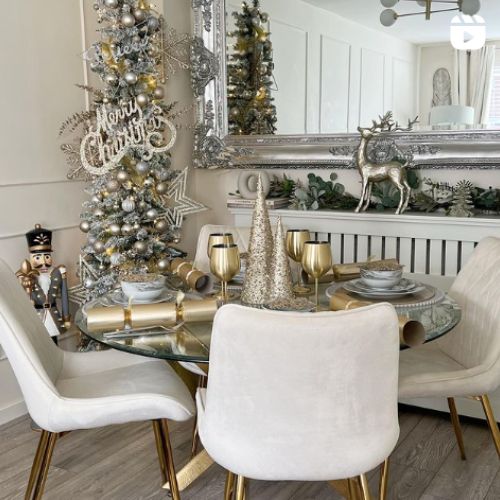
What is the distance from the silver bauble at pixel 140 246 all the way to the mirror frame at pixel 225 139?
2.99ft

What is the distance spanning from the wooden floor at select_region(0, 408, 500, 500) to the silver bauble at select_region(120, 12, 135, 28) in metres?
1.88

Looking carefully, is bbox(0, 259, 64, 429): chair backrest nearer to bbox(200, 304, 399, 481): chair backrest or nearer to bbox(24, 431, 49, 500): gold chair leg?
bbox(24, 431, 49, 500): gold chair leg

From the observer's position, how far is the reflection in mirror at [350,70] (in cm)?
310

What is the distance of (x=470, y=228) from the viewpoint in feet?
9.82

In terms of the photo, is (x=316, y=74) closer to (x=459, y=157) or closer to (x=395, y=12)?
(x=395, y=12)

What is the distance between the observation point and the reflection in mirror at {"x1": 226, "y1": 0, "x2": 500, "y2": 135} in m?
3.10

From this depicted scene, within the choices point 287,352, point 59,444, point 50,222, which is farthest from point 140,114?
point 287,352

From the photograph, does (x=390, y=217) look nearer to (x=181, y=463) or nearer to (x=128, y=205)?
(x=128, y=205)

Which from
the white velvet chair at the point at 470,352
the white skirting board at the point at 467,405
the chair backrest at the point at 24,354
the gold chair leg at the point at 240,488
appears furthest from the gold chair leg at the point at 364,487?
the white skirting board at the point at 467,405

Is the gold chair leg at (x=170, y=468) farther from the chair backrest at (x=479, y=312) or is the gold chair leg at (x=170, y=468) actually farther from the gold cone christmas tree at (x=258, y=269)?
the chair backrest at (x=479, y=312)

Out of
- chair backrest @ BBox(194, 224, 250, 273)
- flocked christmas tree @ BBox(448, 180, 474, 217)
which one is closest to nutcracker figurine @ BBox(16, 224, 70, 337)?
chair backrest @ BBox(194, 224, 250, 273)

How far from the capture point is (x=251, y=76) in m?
3.70

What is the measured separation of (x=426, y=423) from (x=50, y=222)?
2.12 meters

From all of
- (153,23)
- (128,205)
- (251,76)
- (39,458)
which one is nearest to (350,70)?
(251,76)
